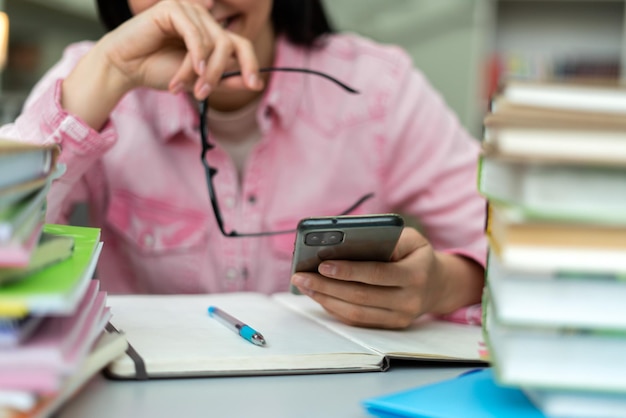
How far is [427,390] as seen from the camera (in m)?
0.48

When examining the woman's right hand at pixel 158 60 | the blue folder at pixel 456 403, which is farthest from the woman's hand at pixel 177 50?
the blue folder at pixel 456 403

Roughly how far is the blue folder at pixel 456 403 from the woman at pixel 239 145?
0.31 meters

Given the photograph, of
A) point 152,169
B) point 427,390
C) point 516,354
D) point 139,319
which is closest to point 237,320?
point 139,319

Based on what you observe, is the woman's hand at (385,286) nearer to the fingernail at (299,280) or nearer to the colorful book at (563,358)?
the fingernail at (299,280)

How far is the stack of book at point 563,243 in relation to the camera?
0.36 metres

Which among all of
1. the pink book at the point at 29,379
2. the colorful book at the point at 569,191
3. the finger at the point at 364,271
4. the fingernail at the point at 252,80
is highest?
the fingernail at the point at 252,80

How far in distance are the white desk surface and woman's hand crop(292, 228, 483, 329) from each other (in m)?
0.11

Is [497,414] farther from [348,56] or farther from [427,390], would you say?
[348,56]

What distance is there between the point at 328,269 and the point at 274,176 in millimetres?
442

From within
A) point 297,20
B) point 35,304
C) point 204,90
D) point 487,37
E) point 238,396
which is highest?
point 487,37

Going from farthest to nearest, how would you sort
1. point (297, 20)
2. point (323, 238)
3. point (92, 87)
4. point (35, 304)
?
point (297, 20) < point (92, 87) < point (323, 238) < point (35, 304)

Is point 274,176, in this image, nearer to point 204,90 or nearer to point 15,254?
point 204,90

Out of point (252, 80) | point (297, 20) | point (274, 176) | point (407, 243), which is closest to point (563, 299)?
point (407, 243)

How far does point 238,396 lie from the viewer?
0.49 m
